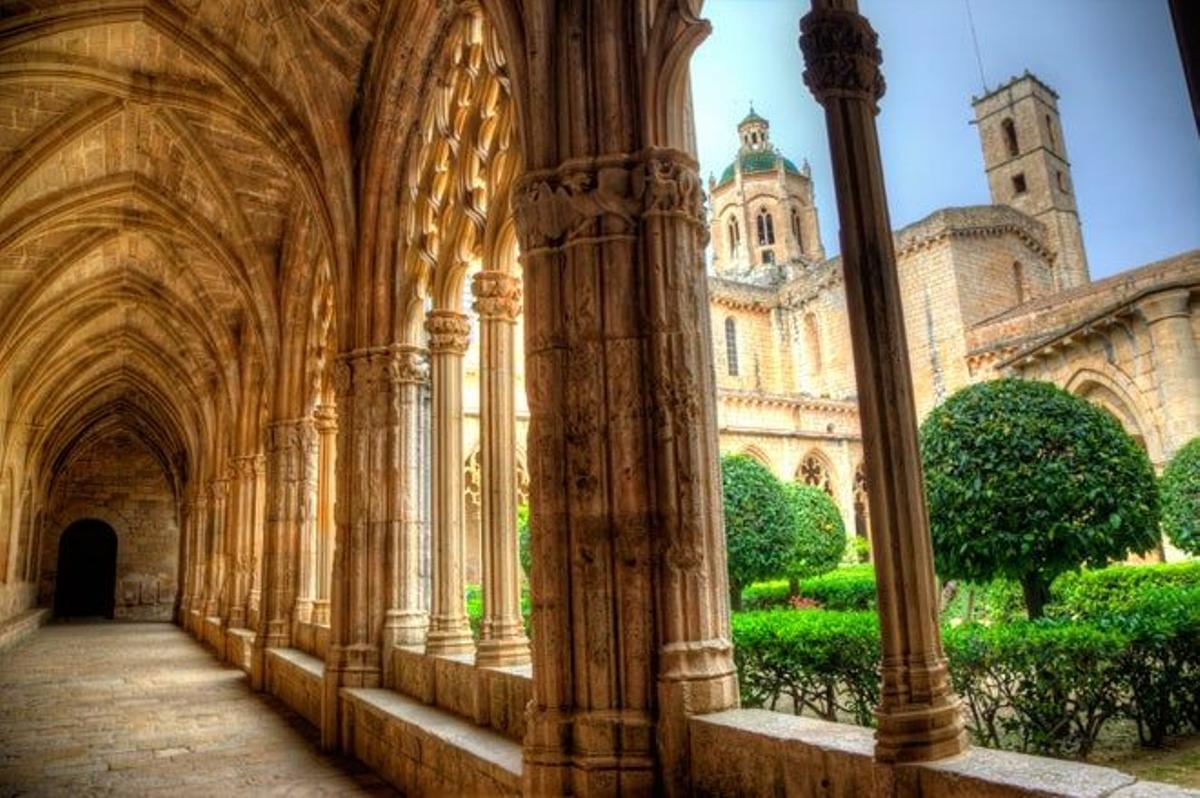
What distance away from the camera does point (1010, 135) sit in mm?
39188

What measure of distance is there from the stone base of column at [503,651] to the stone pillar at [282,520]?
553cm

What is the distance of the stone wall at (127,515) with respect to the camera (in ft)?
80.2

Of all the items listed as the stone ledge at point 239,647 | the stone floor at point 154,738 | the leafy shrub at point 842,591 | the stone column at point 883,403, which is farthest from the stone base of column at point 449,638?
the stone ledge at point 239,647

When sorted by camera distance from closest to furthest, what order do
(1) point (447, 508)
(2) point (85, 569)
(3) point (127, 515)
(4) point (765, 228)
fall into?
(1) point (447, 508), (3) point (127, 515), (2) point (85, 569), (4) point (765, 228)

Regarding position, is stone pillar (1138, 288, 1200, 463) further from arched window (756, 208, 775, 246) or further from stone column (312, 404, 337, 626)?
arched window (756, 208, 775, 246)

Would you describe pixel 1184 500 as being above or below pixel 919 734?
Answer: above

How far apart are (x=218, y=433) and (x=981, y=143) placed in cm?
3705

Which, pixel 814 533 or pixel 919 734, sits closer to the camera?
pixel 919 734

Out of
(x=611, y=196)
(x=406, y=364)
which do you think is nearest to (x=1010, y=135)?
(x=406, y=364)

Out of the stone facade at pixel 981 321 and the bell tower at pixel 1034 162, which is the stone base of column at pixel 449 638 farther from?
the bell tower at pixel 1034 162

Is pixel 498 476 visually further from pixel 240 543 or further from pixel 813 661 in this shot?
pixel 240 543

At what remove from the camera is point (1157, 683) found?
143 inches

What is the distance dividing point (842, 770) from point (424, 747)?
302 cm

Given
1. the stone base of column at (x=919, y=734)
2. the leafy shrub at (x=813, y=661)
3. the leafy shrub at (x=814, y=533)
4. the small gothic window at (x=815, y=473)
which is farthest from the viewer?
the small gothic window at (x=815, y=473)
